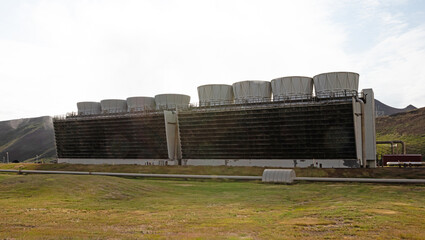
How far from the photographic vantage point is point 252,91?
76438 mm

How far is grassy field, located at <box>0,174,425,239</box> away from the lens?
1869cm

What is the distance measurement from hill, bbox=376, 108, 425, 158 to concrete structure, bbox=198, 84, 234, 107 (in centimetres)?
8263

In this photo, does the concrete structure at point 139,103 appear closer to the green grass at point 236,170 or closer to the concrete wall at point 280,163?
the green grass at point 236,170

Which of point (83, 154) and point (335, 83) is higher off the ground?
point (335, 83)

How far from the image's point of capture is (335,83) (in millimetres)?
68500

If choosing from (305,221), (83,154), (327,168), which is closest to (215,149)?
(327,168)

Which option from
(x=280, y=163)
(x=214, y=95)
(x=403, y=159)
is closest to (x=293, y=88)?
(x=280, y=163)

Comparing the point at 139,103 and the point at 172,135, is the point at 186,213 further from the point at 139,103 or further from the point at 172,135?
the point at 139,103

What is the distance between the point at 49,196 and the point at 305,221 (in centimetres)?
2684

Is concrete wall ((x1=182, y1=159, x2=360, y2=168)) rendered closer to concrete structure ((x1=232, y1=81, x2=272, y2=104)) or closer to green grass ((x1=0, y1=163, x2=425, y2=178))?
green grass ((x1=0, y1=163, x2=425, y2=178))

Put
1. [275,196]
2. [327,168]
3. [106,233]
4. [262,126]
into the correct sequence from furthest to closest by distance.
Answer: [262,126] → [327,168] → [275,196] → [106,233]

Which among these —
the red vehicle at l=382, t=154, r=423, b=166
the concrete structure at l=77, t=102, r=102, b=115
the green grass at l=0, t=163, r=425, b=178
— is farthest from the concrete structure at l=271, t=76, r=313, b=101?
the concrete structure at l=77, t=102, r=102, b=115

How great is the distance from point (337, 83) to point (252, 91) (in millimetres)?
19830

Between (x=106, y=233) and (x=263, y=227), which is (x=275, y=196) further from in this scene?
(x=106, y=233)
